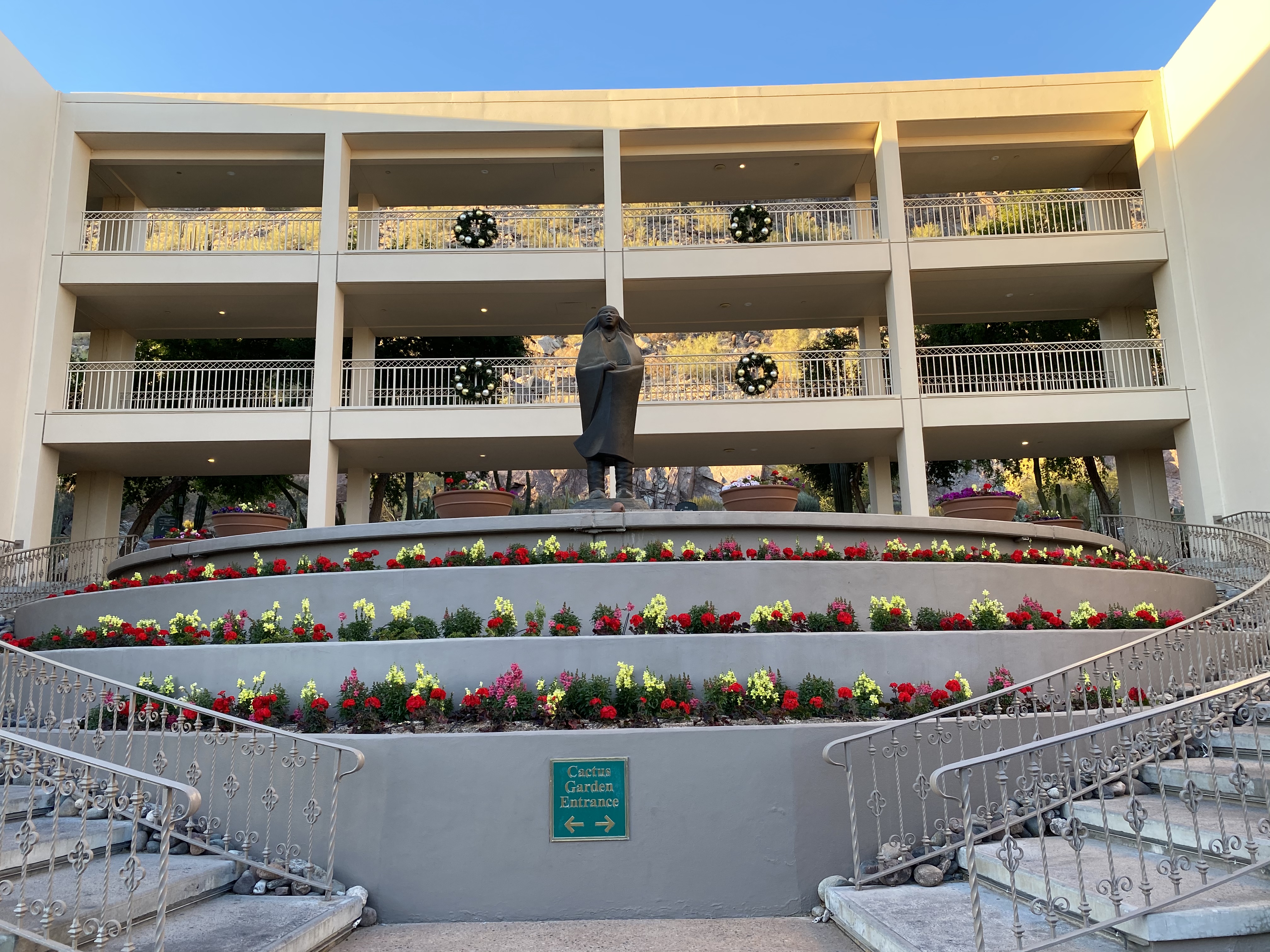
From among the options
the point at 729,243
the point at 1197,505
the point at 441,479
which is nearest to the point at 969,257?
the point at 729,243

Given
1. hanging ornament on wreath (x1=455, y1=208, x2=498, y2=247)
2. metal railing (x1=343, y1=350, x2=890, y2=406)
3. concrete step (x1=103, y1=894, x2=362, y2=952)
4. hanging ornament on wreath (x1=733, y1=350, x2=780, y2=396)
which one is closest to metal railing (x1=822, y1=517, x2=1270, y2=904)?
concrete step (x1=103, y1=894, x2=362, y2=952)

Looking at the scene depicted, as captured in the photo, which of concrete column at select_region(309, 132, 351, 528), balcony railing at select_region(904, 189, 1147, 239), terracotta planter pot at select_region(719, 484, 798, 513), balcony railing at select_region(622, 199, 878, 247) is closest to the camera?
terracotta planter pot at select_region(719, 484, 798, 513)

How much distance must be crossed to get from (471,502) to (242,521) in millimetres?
3630

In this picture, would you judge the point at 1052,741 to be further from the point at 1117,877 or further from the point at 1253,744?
the point at 1253,744

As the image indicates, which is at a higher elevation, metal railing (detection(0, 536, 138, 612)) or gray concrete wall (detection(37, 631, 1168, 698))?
metal railing (detection(0, 536, 138, 612))

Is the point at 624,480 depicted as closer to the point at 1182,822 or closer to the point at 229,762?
the point at 229,762

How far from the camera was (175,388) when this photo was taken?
79.2 ft

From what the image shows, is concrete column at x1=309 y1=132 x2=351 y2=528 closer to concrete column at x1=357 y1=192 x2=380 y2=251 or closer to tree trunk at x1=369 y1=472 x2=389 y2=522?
concrete column at x1=357 y1=192 x2=380 y2=251

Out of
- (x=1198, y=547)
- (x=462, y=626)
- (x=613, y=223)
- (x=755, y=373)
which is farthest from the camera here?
(x=613, y=223)

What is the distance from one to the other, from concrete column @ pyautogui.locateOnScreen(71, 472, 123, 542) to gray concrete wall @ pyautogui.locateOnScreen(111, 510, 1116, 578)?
12097 millimetres

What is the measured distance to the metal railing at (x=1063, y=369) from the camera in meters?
20.0

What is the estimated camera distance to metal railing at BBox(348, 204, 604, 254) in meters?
21.2


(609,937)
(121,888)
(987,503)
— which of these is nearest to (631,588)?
(609,937)

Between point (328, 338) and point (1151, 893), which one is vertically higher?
point (328, 338)
